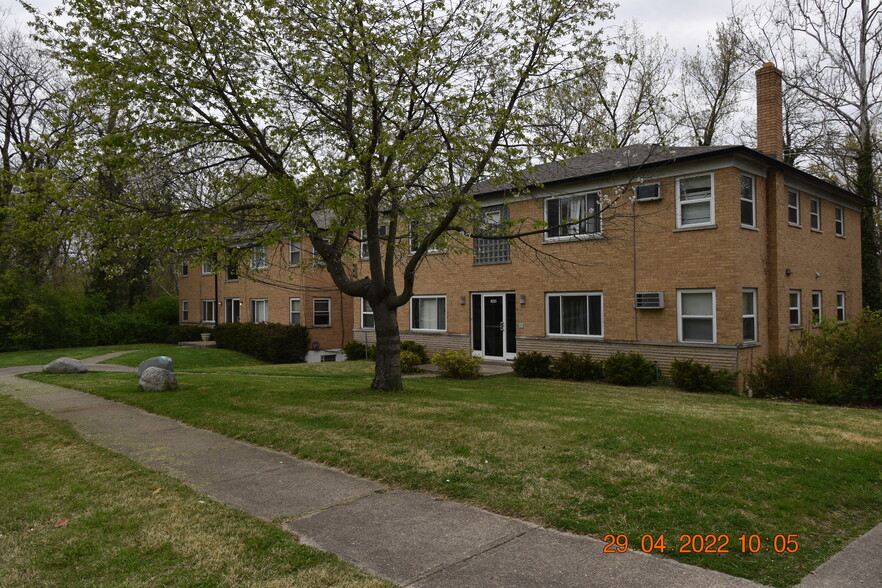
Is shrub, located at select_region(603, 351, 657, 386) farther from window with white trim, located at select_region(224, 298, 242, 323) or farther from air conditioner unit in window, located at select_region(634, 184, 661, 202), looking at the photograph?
window with white trim, located at select_region(224, 298, 242, 323)

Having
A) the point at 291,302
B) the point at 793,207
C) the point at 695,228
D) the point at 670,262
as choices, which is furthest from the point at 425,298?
the point at 793,207

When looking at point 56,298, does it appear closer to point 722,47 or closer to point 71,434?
point 71,434

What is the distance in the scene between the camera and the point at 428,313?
75.9 feet

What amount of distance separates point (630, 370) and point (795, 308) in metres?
6.10

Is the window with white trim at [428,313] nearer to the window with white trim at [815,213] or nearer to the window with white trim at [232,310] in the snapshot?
the window with white trim at [815,213]

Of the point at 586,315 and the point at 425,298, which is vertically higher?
the point at 425,298

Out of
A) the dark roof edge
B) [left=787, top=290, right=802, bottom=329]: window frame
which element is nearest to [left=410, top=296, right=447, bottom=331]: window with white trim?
the dark roof edge

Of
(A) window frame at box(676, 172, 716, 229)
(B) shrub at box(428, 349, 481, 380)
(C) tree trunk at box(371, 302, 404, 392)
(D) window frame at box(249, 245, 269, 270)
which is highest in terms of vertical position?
(A) window frame at box(676, 172, 716, 229)

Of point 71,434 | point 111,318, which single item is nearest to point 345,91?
point 71,434

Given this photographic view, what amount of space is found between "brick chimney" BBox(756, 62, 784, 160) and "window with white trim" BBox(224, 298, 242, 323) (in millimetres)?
25824

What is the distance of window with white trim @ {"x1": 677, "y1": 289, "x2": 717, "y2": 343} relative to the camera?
52.1 ft

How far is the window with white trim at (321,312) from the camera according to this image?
2980cm

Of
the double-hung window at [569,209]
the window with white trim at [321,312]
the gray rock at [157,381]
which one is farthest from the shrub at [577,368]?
the window with white trim at [321,312]

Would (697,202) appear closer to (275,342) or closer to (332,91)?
(332,91)
